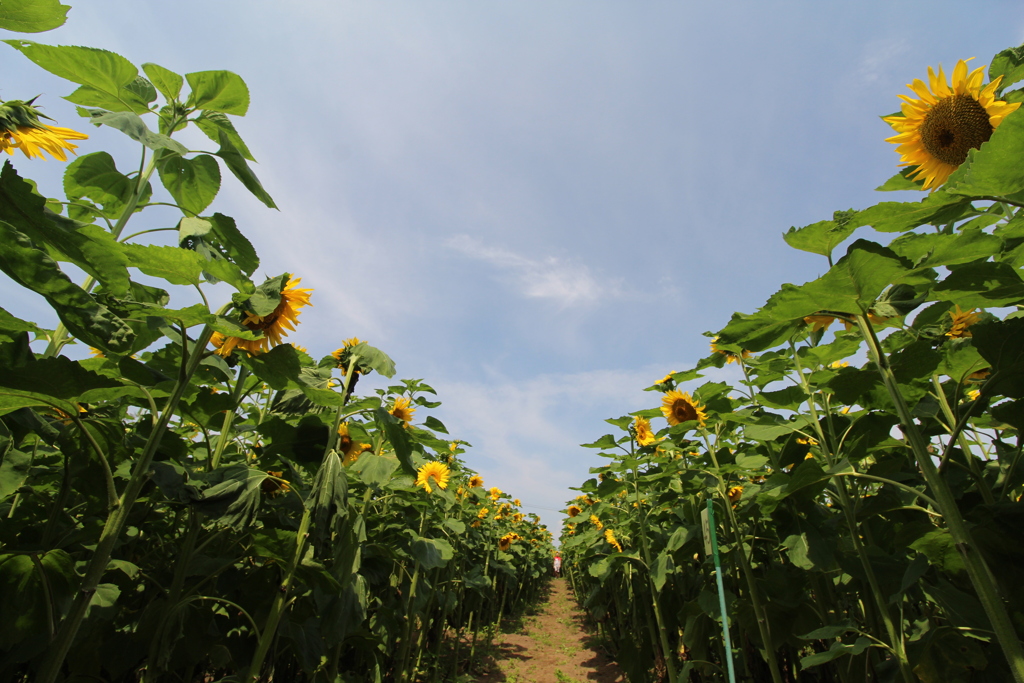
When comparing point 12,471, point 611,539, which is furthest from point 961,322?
point 611,539

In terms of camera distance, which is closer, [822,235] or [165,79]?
[822,235]

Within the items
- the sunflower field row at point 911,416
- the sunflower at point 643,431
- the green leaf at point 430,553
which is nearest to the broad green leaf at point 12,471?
the green leaf at point 430,553

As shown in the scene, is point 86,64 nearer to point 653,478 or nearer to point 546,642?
point 653,478

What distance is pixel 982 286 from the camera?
3.87 ft

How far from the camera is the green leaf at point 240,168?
153cm

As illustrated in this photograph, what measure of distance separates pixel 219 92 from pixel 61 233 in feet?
3.32

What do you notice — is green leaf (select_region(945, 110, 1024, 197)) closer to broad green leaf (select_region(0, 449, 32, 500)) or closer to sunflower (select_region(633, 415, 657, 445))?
broad green leaf (select_region(0, 449, 32, 500))

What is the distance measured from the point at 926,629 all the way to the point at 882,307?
5.16ft

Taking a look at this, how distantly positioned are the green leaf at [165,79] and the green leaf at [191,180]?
27 cm

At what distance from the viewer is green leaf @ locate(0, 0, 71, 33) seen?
3.22 feet

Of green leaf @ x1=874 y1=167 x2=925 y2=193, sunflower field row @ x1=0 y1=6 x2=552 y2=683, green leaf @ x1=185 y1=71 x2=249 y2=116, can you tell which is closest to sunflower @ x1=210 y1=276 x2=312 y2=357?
sunflower field row @ x1=0 y1=6 x2=552 y2=683

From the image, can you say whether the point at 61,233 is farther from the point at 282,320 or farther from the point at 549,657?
the point at 549,657

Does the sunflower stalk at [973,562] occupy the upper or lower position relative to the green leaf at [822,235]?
lower

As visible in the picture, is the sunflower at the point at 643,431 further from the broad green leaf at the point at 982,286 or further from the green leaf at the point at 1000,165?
the green leaf at the point at 1000,165
